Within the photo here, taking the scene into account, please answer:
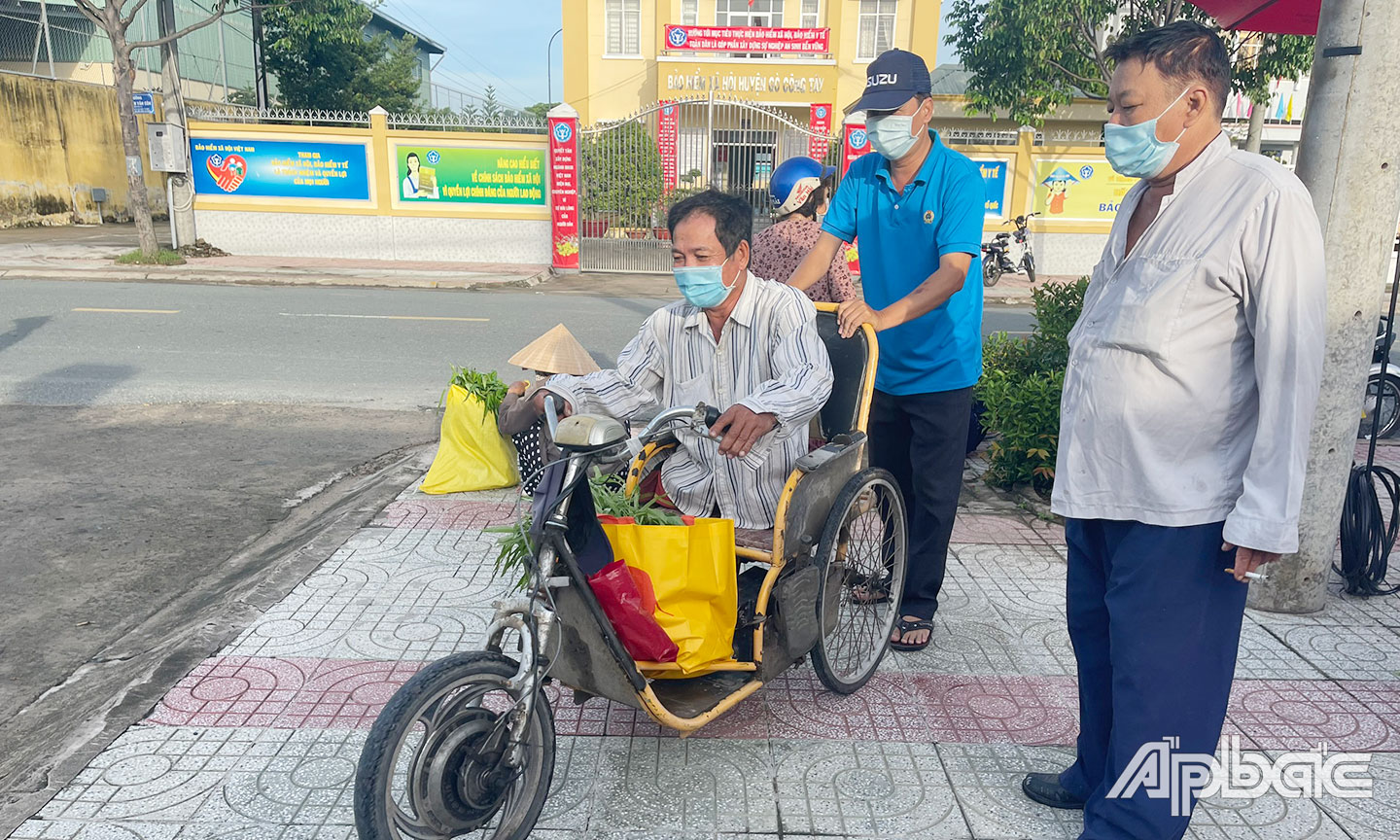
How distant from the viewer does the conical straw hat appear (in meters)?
4.69

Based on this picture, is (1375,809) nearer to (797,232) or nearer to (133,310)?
(797,232)

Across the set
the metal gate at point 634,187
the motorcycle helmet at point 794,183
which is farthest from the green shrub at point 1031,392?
the metal gate at point 634,187

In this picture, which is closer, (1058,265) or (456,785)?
(456,785)

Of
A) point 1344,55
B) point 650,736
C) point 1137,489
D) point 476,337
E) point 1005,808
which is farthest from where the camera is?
point 476,337

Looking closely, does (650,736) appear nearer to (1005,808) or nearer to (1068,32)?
(1005,808)

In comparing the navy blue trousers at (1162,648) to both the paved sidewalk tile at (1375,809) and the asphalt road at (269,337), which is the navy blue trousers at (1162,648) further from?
the asphalt road at (269,337)

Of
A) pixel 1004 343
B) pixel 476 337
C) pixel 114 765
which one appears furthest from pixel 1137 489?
pixel 476 337

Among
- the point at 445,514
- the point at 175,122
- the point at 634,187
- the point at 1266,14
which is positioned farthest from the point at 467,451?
the point at 175,122

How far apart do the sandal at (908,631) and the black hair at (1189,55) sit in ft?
6.74

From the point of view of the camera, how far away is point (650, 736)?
2883mm

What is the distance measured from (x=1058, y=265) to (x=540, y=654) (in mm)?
16346

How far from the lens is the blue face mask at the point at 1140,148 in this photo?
2049 millimetres

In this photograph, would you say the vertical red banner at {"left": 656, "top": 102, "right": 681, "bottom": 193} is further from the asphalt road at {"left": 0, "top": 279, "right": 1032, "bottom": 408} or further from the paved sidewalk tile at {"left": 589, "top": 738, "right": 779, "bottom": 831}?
the paved sidewalk tile at {"left": 589, "top": 738, "right": 779, "bottom": 831}

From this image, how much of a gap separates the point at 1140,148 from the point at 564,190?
1438 centimetres
